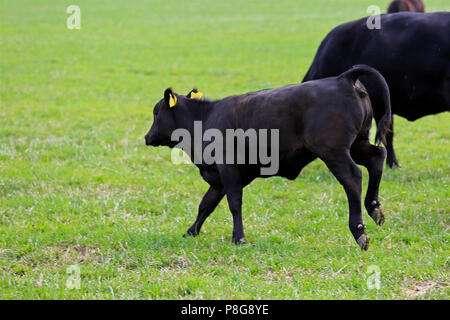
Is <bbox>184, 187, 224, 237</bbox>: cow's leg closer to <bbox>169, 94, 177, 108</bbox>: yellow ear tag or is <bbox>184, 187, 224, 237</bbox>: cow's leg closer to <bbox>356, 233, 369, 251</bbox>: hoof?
<bbox>169, 94, 177, 108</bbox>: yellow ear tag

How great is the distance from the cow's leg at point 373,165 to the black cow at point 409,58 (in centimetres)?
199

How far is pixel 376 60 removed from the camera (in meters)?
7.92

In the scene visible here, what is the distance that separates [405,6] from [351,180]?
7.97 metres

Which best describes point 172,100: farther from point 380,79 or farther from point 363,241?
point 363,241

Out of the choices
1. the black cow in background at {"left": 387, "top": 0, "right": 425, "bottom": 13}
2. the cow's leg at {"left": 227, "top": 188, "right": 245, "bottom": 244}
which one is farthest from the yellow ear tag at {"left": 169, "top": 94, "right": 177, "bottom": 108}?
the black cow in background at {"left": 387, "top": 0, "right": 425, "bottom": 13}

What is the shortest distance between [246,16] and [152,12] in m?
5.55

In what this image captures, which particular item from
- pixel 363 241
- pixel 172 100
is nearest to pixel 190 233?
pixel 172 100

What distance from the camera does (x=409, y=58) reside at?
768 centimetres

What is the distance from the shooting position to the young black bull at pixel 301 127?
212 inches

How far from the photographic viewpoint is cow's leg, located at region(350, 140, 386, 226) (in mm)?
5891

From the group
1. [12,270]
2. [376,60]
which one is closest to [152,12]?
[376,60]

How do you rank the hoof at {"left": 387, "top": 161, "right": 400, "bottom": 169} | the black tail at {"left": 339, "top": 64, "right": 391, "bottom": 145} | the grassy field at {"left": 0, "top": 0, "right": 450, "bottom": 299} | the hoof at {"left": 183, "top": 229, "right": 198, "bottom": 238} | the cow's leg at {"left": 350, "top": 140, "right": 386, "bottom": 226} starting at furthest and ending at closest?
the hoof at {"left": 387, "top": 161, "right": 400, "bottom": 169} < the hoof at {"left": 183, "top": 229, "right": 198, "bottom": 238} < the cow's leg at {"left": 350, "top": 140, "right": 386, "bottom": 226} < the black tail at {"left": 339, "top": 64, "right": 391, "bottom": 145} < the grassy field at {"left": 0, "top": 0, "right": 450, "bottom": 299}

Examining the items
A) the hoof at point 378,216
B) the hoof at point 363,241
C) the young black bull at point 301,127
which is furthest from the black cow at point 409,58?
the hoof at point 363,241

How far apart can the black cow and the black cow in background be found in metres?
4.18
